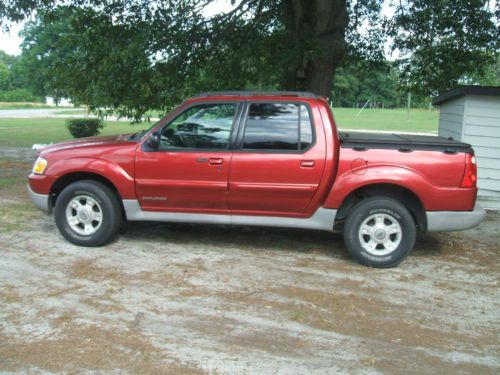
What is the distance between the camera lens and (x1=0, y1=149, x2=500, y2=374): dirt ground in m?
3.63

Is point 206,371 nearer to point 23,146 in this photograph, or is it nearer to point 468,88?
point 468,88

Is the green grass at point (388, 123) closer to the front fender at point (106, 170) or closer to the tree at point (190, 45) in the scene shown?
the tree at point (190, 45)

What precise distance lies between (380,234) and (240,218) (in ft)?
4.91

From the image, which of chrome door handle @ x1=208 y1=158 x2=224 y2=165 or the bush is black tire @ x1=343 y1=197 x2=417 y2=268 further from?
the bush

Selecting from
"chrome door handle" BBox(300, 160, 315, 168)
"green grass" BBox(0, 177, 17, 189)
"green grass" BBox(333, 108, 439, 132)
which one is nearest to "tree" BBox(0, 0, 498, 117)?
"green grass" BBox(0, 177, 17, 189)

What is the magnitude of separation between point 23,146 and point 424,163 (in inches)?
620

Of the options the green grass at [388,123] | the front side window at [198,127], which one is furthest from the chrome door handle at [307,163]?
the green grass at [388,123]

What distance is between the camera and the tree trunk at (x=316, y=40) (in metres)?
9.75

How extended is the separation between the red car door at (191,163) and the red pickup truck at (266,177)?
0.01 meters

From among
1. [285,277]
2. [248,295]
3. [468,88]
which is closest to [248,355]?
[248,295]

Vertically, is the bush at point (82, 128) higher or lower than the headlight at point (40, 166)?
higher

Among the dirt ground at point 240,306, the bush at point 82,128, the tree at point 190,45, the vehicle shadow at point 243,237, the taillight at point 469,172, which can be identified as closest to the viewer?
the dirt ground at point 240,306

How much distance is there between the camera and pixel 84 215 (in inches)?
241

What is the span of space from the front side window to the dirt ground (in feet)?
4.00
